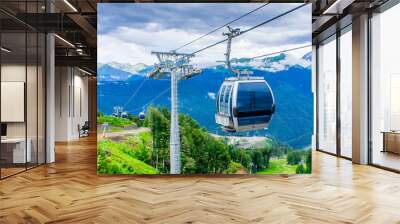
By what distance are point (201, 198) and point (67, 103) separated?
1172cm

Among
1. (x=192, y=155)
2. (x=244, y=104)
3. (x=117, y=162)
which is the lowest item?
(x=117, y=162)

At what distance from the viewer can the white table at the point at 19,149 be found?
6477mm

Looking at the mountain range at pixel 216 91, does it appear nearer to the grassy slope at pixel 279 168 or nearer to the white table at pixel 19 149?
the grassy slope at pixel 279 168

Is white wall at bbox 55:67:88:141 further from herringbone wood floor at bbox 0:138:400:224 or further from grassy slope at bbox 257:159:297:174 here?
grassy slope at bbox 257:159:297:174

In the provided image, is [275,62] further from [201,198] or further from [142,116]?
[201,198]

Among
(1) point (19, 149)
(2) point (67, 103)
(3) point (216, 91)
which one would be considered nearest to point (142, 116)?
(3) point (216, 91)

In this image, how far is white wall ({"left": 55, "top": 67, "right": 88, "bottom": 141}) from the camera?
15.1 m

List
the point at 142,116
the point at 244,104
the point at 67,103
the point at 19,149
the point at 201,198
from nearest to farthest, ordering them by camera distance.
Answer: the point at 201,198, the point at 244,104, the point at 142,116, the point at 19,149, the point at 67,103

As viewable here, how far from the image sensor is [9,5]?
6383 mm

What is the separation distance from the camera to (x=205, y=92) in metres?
6.49

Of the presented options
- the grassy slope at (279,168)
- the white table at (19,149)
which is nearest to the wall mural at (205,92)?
the grassy slope at (279,168)

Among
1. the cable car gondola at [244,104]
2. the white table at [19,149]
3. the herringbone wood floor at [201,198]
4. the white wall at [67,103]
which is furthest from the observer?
the white wall at [67,103]

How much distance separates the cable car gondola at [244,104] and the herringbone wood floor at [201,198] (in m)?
0.90

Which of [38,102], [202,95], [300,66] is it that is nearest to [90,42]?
[38,102]
